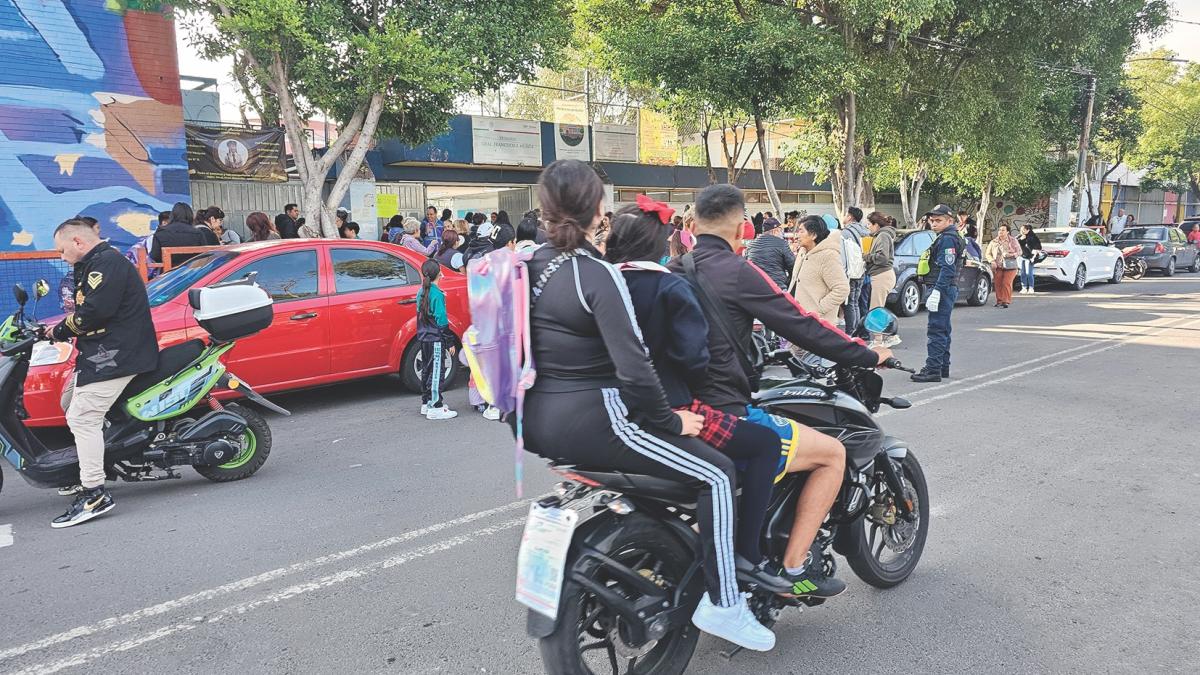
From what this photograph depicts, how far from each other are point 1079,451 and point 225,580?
226 inches

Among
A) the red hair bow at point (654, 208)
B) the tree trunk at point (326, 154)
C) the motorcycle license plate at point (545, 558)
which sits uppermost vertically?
the tree trunk at point (326, 154)

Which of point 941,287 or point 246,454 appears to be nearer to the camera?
point 246,454

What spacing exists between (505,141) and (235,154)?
768 centimetres

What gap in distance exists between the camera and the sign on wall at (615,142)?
2422 centimetres

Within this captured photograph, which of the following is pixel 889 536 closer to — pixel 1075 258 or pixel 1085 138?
pixel 1075 258

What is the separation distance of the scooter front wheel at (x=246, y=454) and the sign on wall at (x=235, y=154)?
1061 cm

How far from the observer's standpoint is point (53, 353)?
18.5 ft

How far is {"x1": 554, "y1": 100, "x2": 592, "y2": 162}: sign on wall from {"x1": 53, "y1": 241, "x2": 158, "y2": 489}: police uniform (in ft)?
60.2

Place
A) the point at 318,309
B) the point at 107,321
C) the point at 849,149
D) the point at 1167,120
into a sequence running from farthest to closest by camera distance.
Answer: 1. the point at 1167,120
2. the point at 849,149
3. the point at 318,309
4. the point at 107,321

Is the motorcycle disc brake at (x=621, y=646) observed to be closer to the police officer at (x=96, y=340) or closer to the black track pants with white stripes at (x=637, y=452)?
the black track pants with white stripes at (x=637, y=452)

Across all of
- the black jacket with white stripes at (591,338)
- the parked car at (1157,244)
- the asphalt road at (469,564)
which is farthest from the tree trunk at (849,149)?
the black jacket with white stripes at (591,338)

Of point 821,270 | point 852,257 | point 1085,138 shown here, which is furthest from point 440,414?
point 1085,138

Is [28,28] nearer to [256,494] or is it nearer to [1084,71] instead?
[256,494]

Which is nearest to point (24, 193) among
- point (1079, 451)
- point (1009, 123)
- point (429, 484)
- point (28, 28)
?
point (28, 28)
